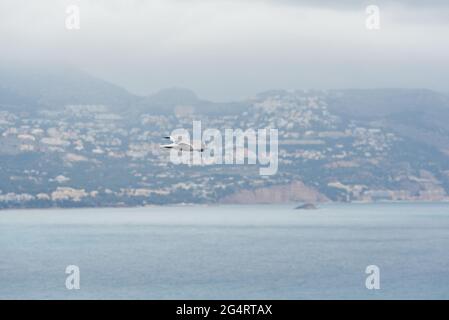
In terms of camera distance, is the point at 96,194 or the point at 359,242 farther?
the point at 96,194

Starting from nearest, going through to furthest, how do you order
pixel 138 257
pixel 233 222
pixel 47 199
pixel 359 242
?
pixel 138 257
pixel 359 242
pixel 233 222
pixel 47 199

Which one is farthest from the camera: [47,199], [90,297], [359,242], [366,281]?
[47,199]

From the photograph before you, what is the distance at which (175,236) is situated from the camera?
124m

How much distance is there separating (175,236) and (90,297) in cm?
6011

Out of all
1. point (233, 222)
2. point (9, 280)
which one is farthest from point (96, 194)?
point (9, 280)

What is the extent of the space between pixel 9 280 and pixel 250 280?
1701cm

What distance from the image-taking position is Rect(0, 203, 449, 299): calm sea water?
66812 millimetres

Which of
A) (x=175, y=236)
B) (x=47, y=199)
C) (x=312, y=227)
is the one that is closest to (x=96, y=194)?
(x=47, y=199)

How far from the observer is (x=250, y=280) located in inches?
2844

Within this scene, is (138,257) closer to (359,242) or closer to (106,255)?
(106,255)

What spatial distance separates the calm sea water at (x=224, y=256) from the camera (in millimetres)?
66812

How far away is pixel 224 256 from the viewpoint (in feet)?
300
